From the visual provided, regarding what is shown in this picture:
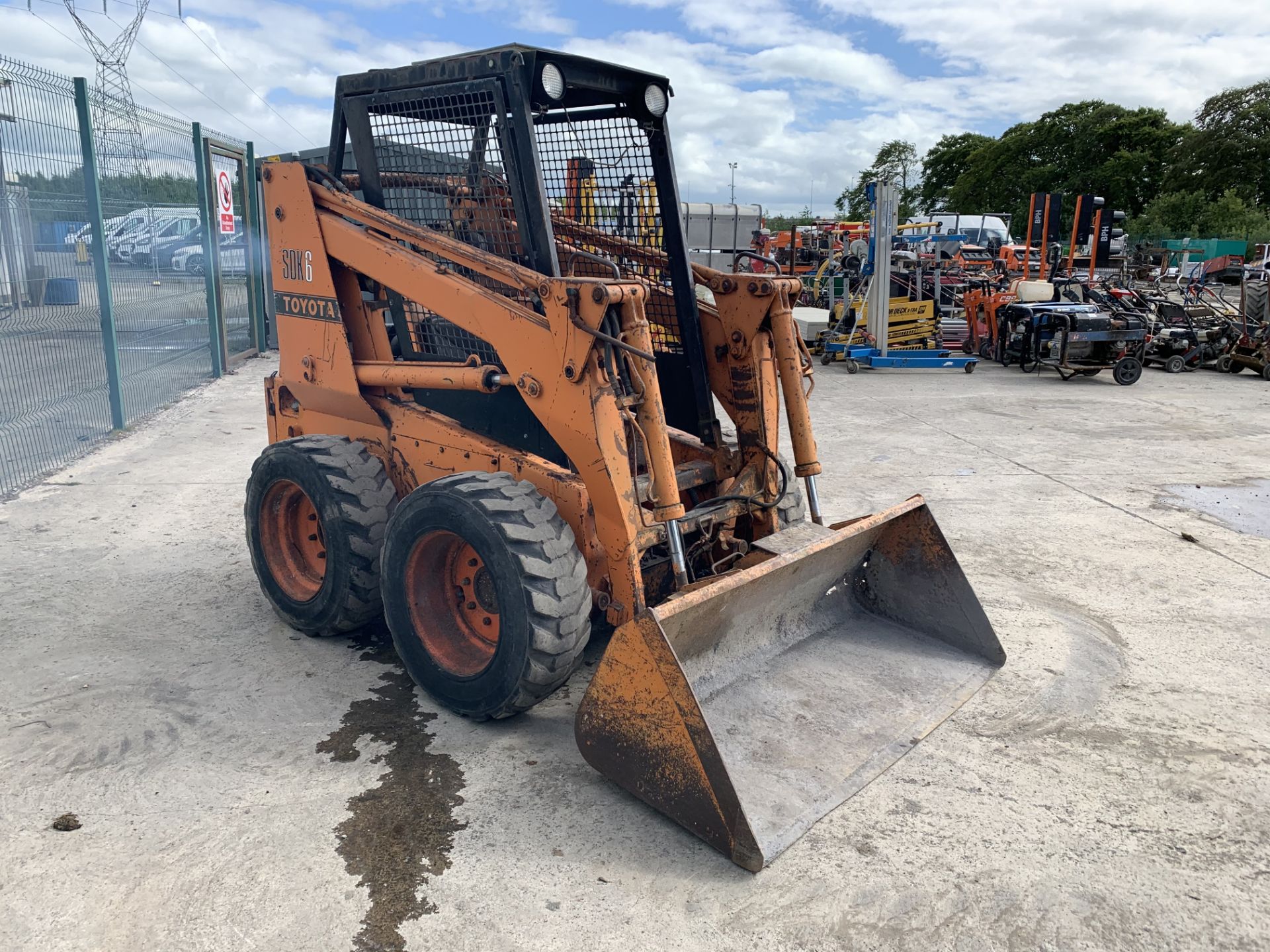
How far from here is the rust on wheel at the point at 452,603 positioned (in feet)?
12.0

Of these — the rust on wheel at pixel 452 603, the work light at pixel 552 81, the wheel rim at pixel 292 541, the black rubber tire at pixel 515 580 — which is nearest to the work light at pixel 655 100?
the work light at pixel 552 81

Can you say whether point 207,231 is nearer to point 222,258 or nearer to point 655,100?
point 222,258

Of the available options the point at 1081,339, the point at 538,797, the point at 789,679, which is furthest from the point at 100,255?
the point at 1081,339

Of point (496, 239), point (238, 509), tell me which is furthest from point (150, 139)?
point (496, 239)

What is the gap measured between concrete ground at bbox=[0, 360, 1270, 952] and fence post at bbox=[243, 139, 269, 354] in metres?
8.21

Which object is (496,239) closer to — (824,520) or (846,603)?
(846,603)

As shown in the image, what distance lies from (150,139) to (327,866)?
29.2 ft

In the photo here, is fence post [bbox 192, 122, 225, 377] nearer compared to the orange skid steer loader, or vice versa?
the orange skid steer loader

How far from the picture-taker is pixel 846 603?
13.7 ft

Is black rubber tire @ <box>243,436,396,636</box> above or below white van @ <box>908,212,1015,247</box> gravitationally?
below

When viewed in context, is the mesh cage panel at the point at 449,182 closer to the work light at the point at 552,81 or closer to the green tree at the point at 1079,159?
the work light at the point at 552,81

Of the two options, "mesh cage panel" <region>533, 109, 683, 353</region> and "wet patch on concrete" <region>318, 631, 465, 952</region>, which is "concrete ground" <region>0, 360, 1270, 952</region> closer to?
"wet patch on concrete" <region>318, 631, 465, 952</region>

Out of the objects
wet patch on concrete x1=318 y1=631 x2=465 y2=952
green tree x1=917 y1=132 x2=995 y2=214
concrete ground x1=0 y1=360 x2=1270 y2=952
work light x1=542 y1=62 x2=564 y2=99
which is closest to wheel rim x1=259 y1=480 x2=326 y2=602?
concrete ground x1=0 y1=360 x2=1270 y2=952

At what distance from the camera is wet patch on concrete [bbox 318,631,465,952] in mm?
2570
